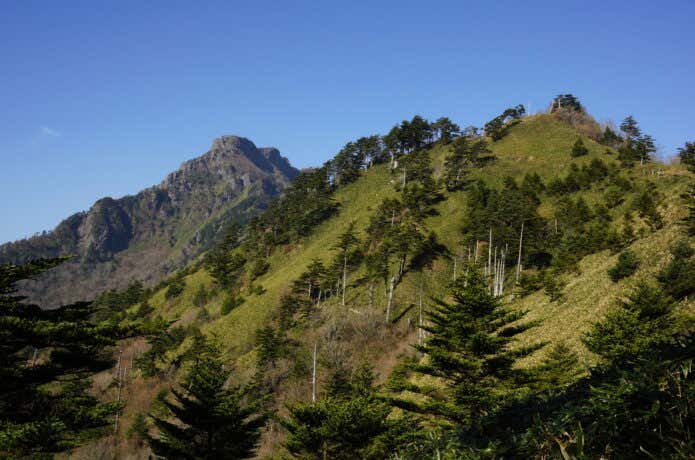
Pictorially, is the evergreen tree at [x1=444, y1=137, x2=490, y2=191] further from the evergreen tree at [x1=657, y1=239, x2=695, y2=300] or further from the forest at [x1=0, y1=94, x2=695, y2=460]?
the evergreen tree at [x1=657, y1=239, x2=695, y2=300]

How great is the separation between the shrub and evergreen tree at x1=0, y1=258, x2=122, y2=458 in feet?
110

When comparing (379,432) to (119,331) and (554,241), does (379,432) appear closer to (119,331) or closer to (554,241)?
(119,331)

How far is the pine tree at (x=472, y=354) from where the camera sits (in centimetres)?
1725

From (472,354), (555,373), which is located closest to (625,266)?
(555,373)

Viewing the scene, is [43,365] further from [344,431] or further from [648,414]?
[648,414]

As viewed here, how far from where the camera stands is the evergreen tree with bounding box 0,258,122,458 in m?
10.5

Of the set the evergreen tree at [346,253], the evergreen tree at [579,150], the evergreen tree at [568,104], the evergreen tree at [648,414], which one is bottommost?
the evergreen tree at [648,414]

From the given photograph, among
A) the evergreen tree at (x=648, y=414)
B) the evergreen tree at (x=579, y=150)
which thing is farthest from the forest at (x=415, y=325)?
the evergreen tree at (x=579, y=150)

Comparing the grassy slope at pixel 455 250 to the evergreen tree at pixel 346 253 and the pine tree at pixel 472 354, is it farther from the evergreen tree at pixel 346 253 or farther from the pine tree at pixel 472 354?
the pine tree at pixel 472 354

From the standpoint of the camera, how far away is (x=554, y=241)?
177ft

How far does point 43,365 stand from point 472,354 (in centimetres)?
1523

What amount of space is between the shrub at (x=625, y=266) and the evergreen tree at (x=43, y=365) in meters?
33.6

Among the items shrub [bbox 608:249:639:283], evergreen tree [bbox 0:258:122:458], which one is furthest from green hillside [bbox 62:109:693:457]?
evergreen tree [bbox 0:258:122:458]

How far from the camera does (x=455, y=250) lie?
6744 cm
